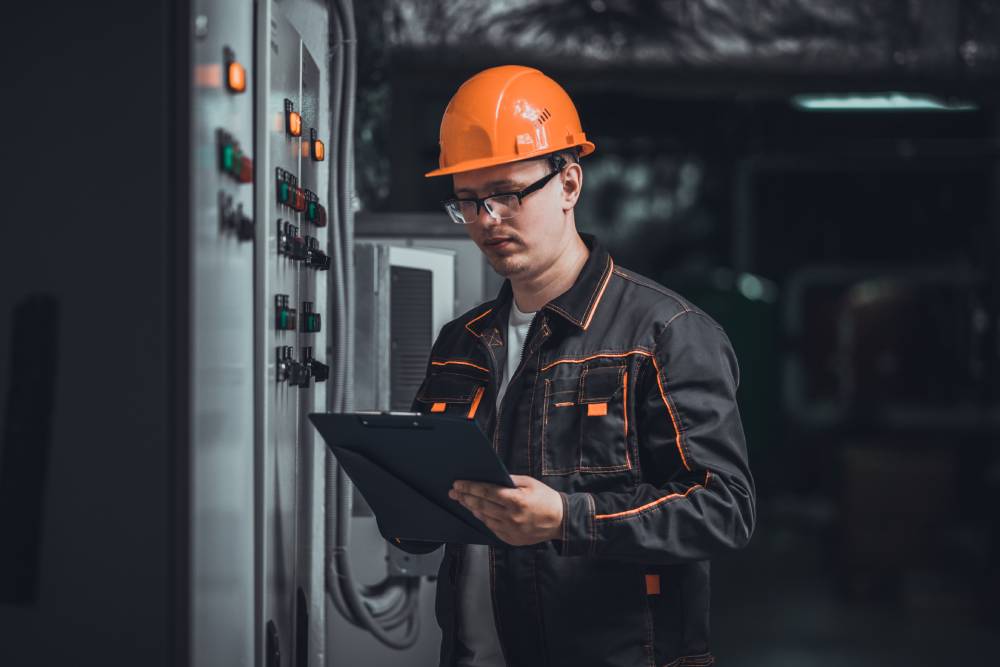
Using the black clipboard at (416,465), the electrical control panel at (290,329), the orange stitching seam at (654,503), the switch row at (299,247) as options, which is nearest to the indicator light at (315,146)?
the electrical control panel at (290,329)

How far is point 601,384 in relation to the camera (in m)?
1.36

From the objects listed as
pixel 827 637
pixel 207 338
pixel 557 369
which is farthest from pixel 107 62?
pixel 827 637

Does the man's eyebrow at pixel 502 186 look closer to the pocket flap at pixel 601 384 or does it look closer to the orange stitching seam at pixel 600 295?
the orange stitching seam at pixel 600 295

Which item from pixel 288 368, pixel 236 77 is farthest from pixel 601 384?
pixel 236 77

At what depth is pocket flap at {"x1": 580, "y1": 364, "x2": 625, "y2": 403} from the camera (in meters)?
1.35

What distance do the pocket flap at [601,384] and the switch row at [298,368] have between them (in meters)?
0.43

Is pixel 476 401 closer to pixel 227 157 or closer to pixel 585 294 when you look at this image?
pixel 585 294

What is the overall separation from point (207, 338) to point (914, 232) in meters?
6.56

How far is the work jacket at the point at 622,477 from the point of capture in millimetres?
1288

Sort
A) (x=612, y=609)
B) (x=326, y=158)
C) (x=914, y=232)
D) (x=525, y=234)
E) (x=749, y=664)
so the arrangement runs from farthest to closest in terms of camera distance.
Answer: (x=914, y=232) → (x=749, y=664) → (x=326, y=158) → (x=525, y=234) → (x=612, y=609)

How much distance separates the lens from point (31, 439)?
3.59ft

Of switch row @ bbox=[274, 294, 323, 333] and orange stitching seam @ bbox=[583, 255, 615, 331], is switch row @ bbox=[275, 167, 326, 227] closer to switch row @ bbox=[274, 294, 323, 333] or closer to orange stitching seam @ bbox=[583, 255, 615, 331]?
switch row @ bbox=[274, 294, 323, 333]

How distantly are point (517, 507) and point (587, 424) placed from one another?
0.17 meters

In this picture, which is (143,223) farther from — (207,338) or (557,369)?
(557,369)
